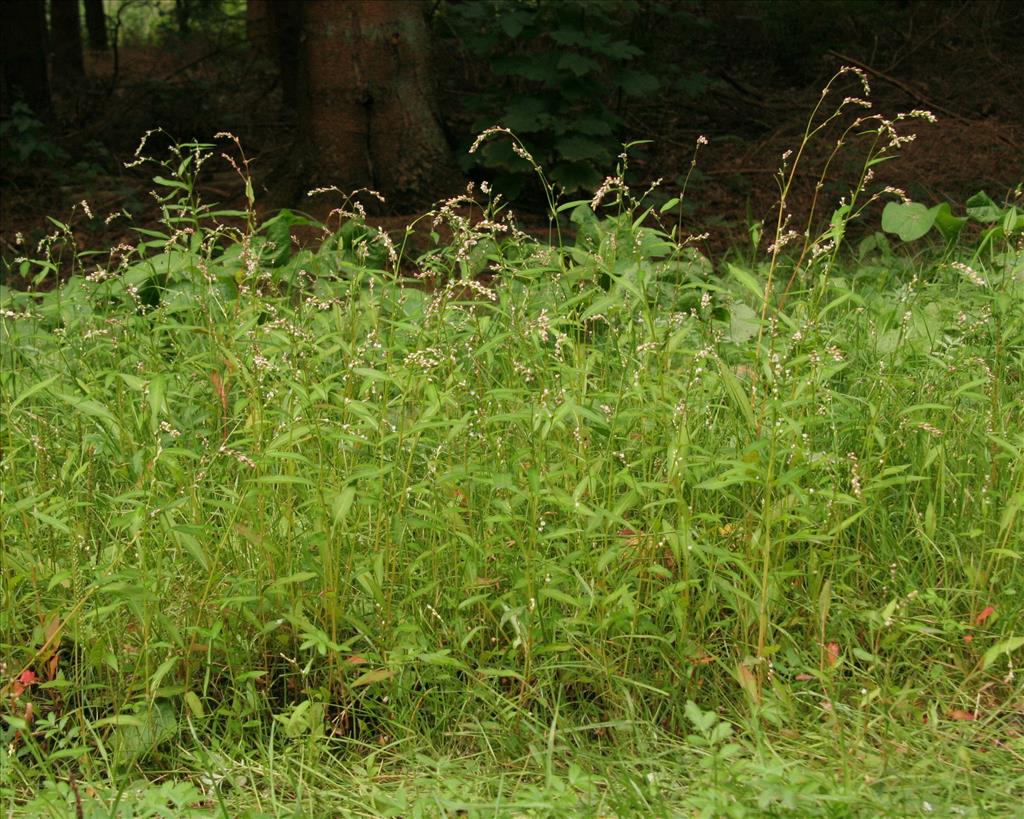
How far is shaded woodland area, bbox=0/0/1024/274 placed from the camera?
6.50m

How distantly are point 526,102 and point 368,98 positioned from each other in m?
0.91

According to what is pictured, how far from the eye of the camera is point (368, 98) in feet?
21.2

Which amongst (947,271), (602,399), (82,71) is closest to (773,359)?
(602,399)

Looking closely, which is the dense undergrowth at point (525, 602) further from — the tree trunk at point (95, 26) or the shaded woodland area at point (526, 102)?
the tree trunk at point (95, 26)

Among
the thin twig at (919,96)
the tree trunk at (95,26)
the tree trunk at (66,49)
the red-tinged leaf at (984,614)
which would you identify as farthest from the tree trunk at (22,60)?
the red-tinged leaf at (984,614)

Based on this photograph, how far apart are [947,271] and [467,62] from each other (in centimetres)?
591

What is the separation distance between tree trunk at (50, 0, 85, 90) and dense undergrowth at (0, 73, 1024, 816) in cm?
943

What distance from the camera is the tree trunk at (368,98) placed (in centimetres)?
641

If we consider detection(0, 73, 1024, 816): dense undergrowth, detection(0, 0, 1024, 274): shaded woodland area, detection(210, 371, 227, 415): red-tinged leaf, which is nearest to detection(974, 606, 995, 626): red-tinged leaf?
detection(0, 73, 1024, 816): dense undergrowth

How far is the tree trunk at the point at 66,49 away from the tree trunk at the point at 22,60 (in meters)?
2.31

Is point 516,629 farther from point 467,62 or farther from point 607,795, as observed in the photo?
point 467,62

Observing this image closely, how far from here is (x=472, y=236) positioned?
9.75 feet

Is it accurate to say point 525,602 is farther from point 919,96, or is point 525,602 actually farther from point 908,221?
point 919,96

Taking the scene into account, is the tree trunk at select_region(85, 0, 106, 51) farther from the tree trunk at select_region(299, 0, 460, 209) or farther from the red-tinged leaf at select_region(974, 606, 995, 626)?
the red-tinged leaf at select_region(974, 606, 995, 626)
